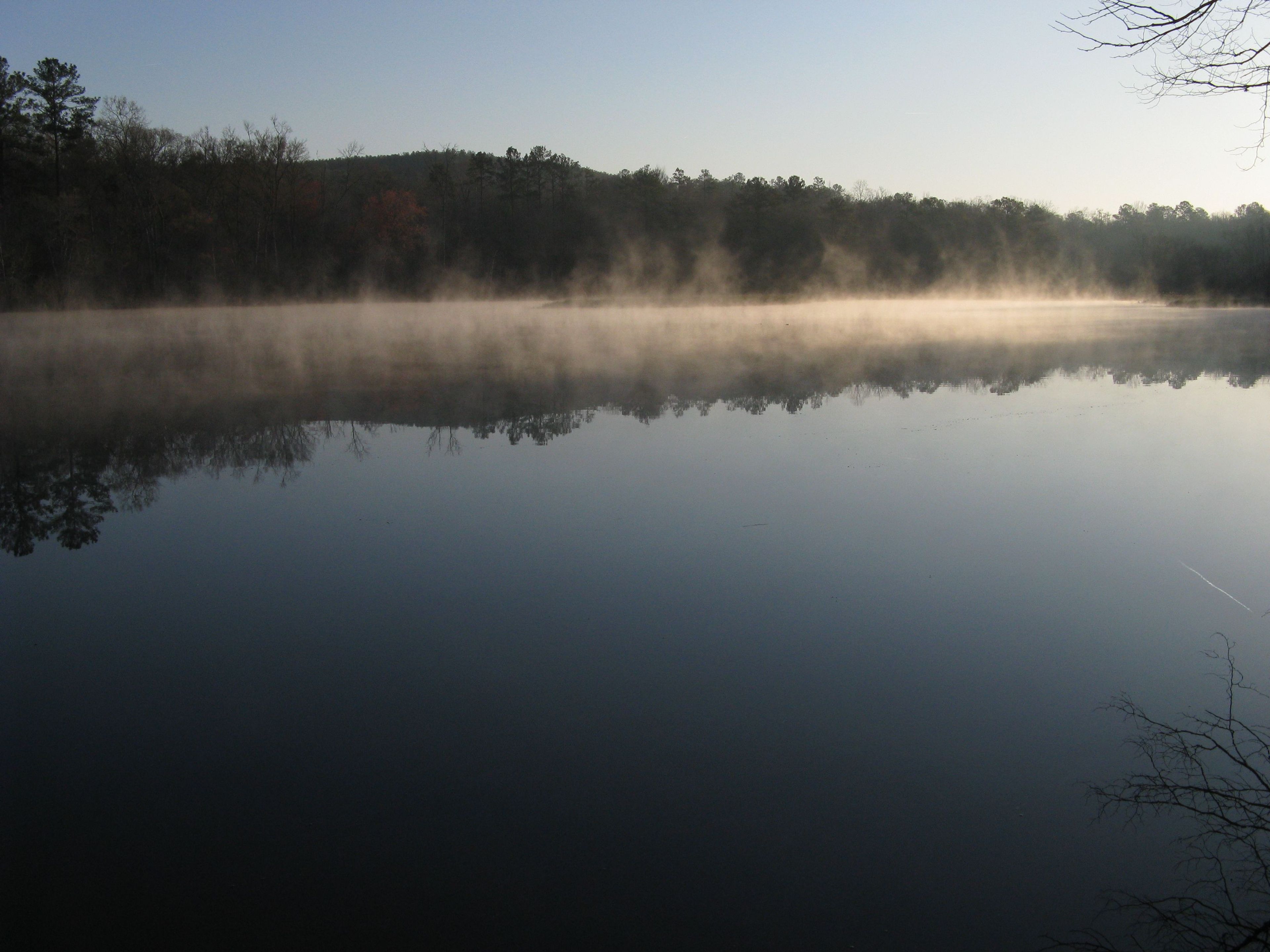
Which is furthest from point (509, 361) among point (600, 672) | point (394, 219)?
point (394, 219)

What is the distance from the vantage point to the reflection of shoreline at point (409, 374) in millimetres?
7531

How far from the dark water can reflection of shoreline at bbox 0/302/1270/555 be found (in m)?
0.15

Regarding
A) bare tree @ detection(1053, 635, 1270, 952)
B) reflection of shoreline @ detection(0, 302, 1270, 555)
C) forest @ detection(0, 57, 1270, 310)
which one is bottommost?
bare tree @ detection(1053, 635, 1270, 952)

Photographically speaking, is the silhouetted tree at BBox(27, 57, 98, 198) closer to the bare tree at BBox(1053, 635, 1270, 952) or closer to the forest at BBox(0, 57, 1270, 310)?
the forest at BBox(0, 57, 1270, 310)

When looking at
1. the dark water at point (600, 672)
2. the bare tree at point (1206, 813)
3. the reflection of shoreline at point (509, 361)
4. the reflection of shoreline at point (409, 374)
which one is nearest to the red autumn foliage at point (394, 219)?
the reflection of shoreline at point (509, 361)

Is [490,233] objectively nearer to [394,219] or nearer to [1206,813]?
[394,219]

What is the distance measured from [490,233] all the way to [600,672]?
139ft

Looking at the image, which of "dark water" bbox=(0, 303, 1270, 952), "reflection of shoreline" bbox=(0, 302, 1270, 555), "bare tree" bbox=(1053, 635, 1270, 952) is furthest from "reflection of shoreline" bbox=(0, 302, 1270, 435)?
"bare tree" bbox=(1053, 635, 1270, 952)

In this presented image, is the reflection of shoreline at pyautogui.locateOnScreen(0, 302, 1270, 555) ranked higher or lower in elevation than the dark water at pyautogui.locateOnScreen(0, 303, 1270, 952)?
higher

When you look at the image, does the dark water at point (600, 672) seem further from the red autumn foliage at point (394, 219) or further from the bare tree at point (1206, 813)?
the red autumn foliage at point (394, 219)

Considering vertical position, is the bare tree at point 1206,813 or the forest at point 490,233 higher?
the forest at point 490,233

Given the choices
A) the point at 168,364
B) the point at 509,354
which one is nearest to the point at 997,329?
the point at 509,354

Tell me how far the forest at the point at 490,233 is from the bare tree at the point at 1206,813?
2793cm

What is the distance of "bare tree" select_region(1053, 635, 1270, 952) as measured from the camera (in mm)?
2293
